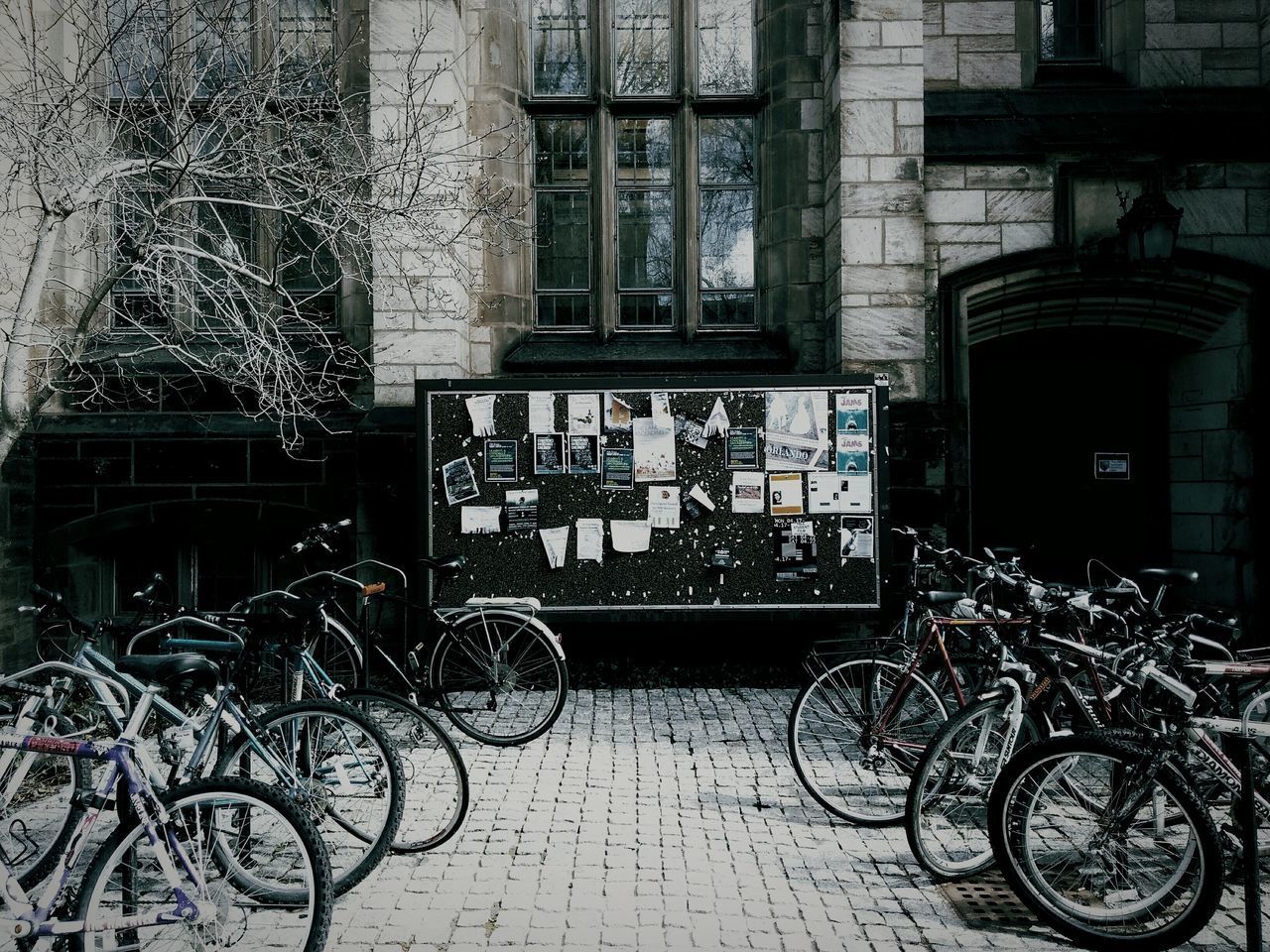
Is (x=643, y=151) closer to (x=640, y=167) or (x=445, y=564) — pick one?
(x=640, y=167)

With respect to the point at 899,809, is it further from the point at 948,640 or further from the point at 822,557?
the point at 822,557

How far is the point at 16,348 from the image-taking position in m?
4.81

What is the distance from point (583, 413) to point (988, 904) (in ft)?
15.0

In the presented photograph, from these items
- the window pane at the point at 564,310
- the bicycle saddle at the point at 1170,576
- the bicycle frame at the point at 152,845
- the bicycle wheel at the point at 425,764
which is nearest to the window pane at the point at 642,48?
the window pane at the point at 564,310

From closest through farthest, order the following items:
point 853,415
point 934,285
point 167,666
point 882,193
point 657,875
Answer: point 167,666, point 657,875, point 853,415, point 882,193, point 934,285

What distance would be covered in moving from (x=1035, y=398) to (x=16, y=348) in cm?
811

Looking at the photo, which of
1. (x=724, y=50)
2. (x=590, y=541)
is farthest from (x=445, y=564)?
(x=724, y=50)

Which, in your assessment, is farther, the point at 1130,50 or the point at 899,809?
the point at 1130,50

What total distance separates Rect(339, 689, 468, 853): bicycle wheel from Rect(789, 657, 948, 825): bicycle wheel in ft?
5.78

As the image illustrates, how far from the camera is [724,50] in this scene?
8.62m

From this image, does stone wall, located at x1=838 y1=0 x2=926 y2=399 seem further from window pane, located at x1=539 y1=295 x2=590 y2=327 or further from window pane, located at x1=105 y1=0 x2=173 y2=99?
window pane, located at x1=105 y1=0 x2=173 y2=99

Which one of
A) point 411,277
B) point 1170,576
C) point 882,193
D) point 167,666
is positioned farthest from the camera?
point 882,193

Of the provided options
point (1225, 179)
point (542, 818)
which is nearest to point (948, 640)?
point (542, 818)

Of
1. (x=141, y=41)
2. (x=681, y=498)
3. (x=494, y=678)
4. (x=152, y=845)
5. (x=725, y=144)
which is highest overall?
(x=725, y=144)
